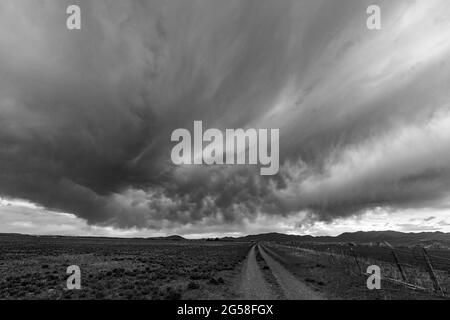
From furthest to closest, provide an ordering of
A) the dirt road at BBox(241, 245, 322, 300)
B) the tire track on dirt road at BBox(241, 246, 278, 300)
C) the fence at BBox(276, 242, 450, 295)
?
the fence at BBox(276, 242, 450, 295) → the tire track on dirt road at BBox(241, 246, 278, 300) → the dirt road at BBox(241, 245, 322, 300)

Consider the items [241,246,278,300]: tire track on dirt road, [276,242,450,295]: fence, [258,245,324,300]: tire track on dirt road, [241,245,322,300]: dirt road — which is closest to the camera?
[258,245,324,300]: tire track on dirt road

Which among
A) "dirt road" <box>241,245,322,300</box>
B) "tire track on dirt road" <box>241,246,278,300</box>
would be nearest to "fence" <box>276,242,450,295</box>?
"dirt road" <box>241,245,322,300</box>

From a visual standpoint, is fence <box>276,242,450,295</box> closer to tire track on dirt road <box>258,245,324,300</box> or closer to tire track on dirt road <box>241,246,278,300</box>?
tire track on dirt road <box>258,245,324,300</box>

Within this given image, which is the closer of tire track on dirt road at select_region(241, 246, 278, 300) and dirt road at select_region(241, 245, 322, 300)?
dirt road at select_region(241, 245, 322, 300)

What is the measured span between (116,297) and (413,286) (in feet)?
62.3

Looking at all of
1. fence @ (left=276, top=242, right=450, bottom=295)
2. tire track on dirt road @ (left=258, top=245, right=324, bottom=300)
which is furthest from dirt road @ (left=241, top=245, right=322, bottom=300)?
fence @ (left=276, top=242, right=450, bottom=295)
